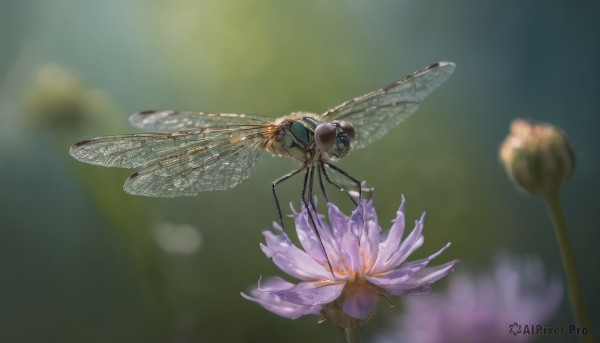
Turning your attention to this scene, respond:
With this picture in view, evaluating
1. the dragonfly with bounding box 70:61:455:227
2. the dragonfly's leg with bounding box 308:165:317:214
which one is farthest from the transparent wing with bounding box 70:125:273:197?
the dragonfly's leg with bounding box 308:165:317:214

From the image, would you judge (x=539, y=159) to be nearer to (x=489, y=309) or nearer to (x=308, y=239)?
(x=489, y=309)

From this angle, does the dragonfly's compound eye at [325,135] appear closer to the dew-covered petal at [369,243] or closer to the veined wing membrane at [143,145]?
the veined wing membrane at [143,145]

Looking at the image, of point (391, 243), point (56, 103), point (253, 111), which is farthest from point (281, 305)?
point (253, 111)

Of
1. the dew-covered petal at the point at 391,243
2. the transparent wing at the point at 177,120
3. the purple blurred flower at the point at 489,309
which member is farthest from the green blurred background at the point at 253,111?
the dew-covered petal at the point at 391,243

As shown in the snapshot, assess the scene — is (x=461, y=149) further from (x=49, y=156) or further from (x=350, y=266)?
(x=350, y=266)

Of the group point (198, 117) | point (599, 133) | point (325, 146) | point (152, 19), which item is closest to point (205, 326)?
point (198, 117)

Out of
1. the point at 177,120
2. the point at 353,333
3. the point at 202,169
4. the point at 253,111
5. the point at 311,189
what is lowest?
the point at 353,333

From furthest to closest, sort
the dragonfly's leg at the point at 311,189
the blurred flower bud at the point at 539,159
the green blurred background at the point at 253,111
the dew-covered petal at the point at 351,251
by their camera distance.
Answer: the green blurred background at the point at 253,111 → the blurred flower bud at the point at 539,159 → the dragonfly's leg at the point at 311,189 → the dew-covered petal at the point at 351,251
